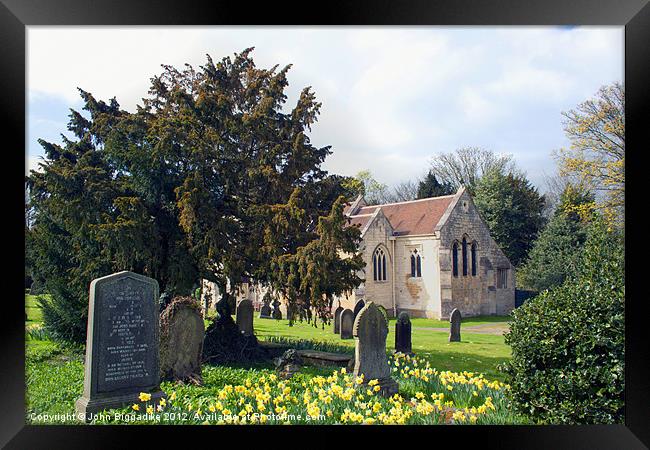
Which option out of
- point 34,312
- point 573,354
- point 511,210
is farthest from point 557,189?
point 34,312

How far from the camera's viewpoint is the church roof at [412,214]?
12.9 meters

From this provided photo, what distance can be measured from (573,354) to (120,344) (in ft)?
18.9

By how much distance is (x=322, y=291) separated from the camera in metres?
8.64

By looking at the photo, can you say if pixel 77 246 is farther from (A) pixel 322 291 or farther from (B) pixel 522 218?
(B) pixel 522 218

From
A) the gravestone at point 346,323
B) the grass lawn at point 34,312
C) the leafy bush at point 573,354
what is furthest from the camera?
the gravestone at point 346,323

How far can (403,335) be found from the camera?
10.3 meters

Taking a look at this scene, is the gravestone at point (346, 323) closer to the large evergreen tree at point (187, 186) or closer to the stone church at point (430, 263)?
the stone church at point (430, 263)

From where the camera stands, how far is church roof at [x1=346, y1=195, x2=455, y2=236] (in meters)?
12.9

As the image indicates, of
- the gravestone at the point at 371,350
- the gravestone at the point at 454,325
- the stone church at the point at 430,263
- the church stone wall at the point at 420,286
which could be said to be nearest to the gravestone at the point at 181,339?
the gravestone at the point at 371,350

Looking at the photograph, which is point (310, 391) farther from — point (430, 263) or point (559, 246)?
point (430, 263)

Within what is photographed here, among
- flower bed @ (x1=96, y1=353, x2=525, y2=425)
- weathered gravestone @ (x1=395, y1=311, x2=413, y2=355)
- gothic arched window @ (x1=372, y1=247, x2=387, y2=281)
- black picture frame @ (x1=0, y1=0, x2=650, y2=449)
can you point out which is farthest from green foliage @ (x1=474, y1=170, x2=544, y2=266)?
flower bed @ (x1=96, y1=353, x2=525, y2=425)

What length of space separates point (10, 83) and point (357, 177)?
5.90 metres

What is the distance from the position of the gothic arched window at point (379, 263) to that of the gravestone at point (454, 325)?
2623mm

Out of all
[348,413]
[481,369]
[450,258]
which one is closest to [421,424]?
[348,413]
